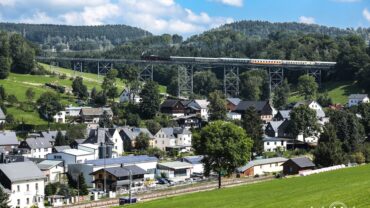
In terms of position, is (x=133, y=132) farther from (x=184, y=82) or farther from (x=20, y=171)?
(x=184, y=82)

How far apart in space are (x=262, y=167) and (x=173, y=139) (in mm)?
15520

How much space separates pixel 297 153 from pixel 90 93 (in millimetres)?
38082

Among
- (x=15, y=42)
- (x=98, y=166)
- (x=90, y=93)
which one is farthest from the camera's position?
(x=15, y=42)

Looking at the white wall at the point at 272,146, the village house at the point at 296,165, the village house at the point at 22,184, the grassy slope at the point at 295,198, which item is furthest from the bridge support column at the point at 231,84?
the grassy slope at the point at 295,198

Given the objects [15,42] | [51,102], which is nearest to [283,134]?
[51,102]

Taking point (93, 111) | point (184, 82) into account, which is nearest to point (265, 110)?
point (93, 111)

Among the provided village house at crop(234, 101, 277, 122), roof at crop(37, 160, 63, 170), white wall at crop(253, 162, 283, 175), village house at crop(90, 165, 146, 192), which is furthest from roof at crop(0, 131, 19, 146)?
village house at crop(234, 101, 277, 122)

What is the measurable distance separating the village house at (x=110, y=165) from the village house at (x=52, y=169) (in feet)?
2.54

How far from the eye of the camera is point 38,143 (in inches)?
2192

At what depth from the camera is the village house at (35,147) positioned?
5441 cm

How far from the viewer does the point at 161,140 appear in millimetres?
62125

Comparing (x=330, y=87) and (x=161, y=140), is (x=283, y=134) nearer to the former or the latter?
(x=161, y=140)

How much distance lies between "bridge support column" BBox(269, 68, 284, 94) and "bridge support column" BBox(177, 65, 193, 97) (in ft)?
44.5

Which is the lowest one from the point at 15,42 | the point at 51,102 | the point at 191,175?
the point at 191,175
